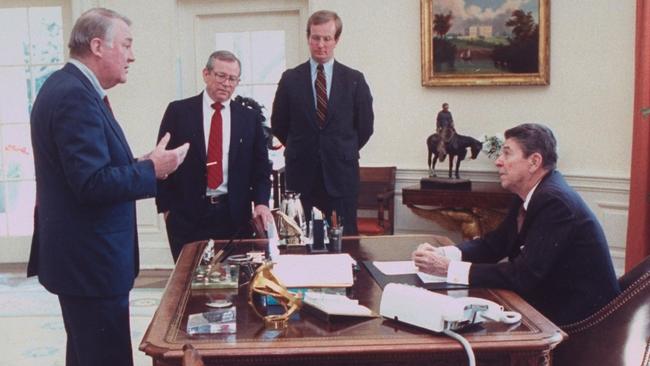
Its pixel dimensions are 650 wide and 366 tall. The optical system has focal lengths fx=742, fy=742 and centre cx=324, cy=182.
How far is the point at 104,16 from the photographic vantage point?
2.28m

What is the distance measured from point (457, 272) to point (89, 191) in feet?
3.65

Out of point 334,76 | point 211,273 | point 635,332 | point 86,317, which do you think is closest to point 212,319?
point 211,273

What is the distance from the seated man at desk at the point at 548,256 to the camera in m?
2.24

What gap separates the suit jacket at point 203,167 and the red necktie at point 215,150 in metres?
0.03

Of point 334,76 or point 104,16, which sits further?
point 334,76

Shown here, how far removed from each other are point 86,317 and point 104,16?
919 mm

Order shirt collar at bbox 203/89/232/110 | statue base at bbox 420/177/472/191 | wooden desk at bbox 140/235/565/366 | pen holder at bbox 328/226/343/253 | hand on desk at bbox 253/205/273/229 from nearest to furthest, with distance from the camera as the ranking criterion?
wooden desk at bbox 140/235/565/366 → pen holder at bbox 328/226/343/253 → hand on desk at bbox 253/205/273/229 → shirt collar at bbox 203/89/232/110 → statue base at bbox 420/177/472/191

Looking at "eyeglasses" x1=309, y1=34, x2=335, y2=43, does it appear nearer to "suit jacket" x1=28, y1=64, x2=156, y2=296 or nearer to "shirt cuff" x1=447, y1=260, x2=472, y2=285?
"suit jacket" x1=28, y1=64, x2=156, y2=296

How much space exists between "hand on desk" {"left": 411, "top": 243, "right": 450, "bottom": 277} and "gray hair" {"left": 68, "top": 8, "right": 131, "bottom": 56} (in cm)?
116

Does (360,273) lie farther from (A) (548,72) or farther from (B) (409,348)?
→ (A) (548,72)

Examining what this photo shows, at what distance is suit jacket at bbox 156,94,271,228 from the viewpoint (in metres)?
3.26

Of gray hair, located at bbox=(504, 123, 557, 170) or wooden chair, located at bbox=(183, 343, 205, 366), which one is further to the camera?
gray hair, located at bbox=(504, 123, 557, 170)

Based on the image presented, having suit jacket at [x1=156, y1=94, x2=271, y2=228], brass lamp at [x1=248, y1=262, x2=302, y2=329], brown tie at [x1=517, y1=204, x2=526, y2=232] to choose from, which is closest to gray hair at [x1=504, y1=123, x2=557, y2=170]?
brown tie at [x1=517, y1=204, x2=526, y2=232]

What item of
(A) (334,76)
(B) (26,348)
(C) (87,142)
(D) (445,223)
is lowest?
(B) (26,348)
